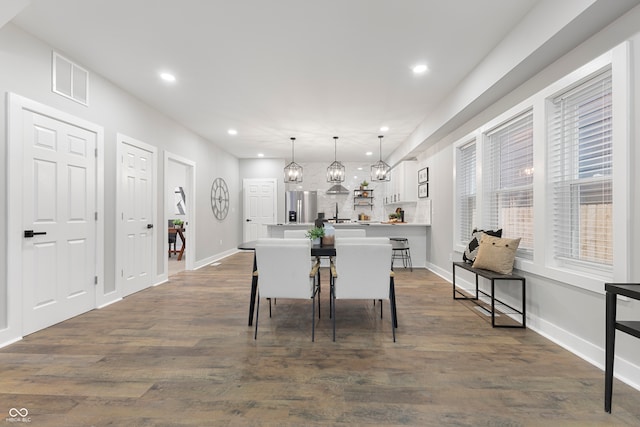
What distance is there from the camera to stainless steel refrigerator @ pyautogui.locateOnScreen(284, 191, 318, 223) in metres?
8.50

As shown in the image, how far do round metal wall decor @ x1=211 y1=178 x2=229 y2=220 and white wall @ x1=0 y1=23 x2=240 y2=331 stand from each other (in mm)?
196

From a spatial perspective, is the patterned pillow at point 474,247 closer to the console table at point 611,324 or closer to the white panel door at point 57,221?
the console table at point 611,324

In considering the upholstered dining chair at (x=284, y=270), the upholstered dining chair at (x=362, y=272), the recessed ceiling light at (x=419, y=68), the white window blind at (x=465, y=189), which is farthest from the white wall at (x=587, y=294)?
the upholstered dining chair at (x=284, y=270)

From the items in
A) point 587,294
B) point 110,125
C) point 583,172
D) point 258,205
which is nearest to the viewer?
point 587,294

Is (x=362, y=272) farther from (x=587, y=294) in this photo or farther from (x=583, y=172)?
(x=583, y=172)

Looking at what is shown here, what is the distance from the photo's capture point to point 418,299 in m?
3.78

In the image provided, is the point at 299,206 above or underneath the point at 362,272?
above

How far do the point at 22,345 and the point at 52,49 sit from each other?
2710 mm

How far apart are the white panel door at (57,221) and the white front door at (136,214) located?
0.48 metres

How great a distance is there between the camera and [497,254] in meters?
3.01

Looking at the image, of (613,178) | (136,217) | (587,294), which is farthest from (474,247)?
(136,217)

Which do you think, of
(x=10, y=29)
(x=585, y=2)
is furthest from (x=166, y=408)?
(x=585, y=2)

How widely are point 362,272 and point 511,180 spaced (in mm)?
2100

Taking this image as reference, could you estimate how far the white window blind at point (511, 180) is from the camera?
304 cm
